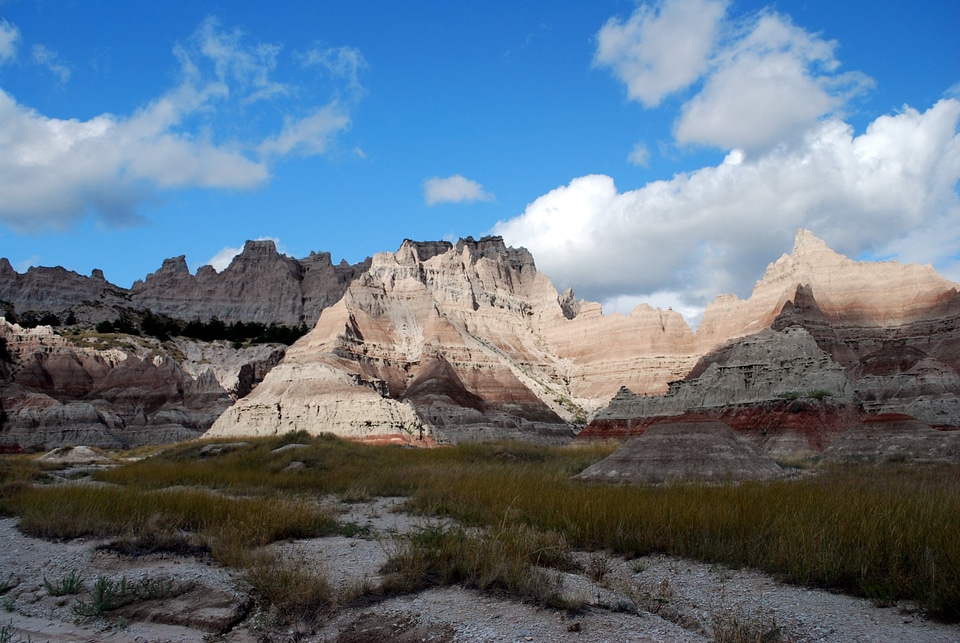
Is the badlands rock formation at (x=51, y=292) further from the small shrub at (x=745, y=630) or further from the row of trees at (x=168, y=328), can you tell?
the small shrub at (x=745, y=630)

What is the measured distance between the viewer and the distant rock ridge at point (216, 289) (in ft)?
416

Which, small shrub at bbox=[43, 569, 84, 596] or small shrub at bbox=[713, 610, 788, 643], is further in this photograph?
small shrub at bbox=[43, 569, 84, 596]

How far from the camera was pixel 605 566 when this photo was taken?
998 cm

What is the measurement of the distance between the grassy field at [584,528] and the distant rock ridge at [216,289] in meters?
123

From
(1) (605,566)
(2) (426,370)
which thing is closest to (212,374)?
(2) (426,370)

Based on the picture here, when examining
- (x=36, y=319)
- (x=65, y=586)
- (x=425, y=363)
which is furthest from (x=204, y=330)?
(x=65, y=586)

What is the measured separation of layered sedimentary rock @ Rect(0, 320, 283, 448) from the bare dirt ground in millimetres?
63720

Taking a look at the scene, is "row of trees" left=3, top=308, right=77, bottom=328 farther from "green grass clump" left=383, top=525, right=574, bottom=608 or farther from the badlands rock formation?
"green grass clump" left=383, top=525, right=574, bottom=608

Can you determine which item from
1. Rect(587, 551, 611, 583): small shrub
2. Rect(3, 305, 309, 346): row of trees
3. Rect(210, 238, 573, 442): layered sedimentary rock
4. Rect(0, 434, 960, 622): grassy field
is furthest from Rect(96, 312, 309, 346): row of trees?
Rect(587, 551, 611, 583): small shrub

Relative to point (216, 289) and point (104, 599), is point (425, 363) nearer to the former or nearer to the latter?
point (216, 289)

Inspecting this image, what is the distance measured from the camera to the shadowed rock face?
67.0 feet

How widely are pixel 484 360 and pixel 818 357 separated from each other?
158 ft

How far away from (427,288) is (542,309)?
1032 inches

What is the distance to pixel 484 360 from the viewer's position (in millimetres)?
95375
